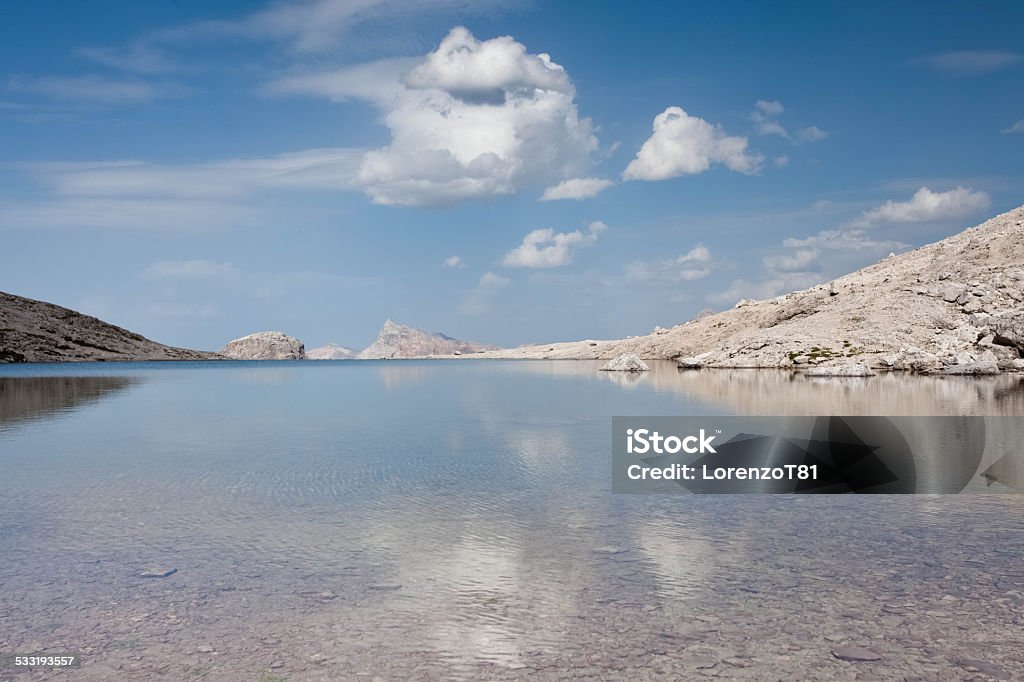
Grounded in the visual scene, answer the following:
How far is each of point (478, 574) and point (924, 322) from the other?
125m

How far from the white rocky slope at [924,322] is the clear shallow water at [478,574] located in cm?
8312

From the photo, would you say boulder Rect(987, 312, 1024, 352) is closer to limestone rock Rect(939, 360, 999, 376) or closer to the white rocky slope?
the white rocky slope

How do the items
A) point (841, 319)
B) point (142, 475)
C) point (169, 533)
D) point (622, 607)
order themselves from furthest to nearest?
1. point (841, 319)
2. point (142, 475)
3. point (169, 533)
4. point (622, 607)

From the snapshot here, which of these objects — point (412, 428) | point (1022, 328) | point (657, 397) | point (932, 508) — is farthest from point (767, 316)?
point (932, 508)

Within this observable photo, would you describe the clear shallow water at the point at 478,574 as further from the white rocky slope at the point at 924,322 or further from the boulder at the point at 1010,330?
the boulder at the point at 1010,330

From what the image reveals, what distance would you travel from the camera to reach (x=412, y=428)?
35.4 meters

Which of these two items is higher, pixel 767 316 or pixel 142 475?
pixel 767 316

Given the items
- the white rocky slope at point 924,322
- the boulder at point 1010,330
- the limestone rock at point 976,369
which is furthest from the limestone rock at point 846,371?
the boulder at point 1010,330

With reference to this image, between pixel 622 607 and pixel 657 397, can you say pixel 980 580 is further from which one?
pixel 657 397

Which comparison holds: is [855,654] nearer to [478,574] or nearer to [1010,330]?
[478,574]

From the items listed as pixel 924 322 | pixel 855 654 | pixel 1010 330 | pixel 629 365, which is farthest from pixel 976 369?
pixel 855 654

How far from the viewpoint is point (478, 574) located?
473 inches

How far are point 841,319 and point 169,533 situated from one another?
135 meters

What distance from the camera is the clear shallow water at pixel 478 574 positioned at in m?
8.84
